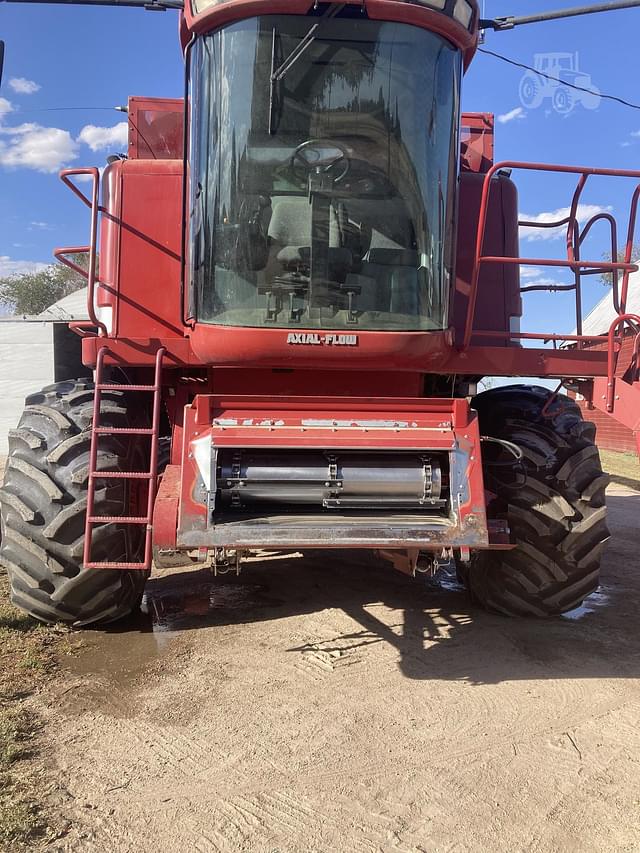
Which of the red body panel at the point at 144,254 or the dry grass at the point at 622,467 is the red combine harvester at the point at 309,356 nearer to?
the red body panel at the point at 144,254

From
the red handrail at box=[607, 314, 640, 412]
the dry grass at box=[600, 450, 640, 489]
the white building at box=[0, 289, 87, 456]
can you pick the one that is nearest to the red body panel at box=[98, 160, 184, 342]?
the red handrail at box=[607, 314, 640, 412]

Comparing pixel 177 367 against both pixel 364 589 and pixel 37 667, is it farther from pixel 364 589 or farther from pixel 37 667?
pixel 364 589

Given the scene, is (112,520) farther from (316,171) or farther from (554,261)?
(554,261)

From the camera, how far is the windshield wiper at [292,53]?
3.50 m

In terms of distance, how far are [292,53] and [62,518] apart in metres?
2.70

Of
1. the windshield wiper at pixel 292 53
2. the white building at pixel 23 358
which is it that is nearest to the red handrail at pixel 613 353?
the windshield wiper at pixel 292 53

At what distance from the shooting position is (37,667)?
3598 millimetres

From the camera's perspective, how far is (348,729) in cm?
308

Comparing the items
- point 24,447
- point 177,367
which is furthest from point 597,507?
point 24,447

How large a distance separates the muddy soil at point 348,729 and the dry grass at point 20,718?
102 mm

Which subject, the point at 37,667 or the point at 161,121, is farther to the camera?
the point at 161,121

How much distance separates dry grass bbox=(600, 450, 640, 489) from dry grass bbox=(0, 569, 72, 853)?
34.5 ft

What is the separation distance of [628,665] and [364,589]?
1946mm

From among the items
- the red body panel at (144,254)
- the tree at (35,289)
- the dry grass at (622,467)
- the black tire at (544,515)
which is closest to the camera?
the black tire at (544,515)
